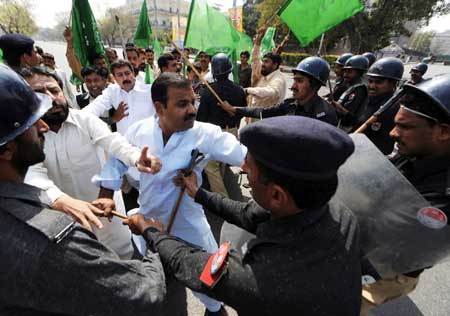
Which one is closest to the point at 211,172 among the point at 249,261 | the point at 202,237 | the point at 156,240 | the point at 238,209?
the point at 202,237

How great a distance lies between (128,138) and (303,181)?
1.63m

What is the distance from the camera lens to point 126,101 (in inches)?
153

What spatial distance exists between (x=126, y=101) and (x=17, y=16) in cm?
3932

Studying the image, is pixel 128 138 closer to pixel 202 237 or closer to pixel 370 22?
pixel 202 237

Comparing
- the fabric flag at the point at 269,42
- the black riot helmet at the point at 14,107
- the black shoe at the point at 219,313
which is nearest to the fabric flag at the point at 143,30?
the fabric flag at the point at 269,42

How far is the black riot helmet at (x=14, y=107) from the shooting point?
94cm

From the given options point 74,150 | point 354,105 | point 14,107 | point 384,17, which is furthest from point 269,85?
point 384,17

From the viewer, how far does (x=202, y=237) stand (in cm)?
213

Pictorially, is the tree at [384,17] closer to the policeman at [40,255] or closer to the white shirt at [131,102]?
the white shirt at [131,102]

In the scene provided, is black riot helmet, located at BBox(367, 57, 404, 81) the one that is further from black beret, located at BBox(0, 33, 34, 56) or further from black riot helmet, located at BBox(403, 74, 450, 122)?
black beret, located at BBox(0, 33, 34, 56)

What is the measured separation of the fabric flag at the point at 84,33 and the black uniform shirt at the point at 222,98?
1.90 meters

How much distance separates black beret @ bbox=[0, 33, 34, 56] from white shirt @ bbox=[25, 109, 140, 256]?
1907 mm

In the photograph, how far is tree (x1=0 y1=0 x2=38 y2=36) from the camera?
2992 cm

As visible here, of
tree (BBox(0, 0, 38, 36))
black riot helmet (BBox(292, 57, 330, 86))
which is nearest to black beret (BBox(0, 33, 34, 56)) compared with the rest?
black riot helmet (BBox(292, 57, 330, 86))
